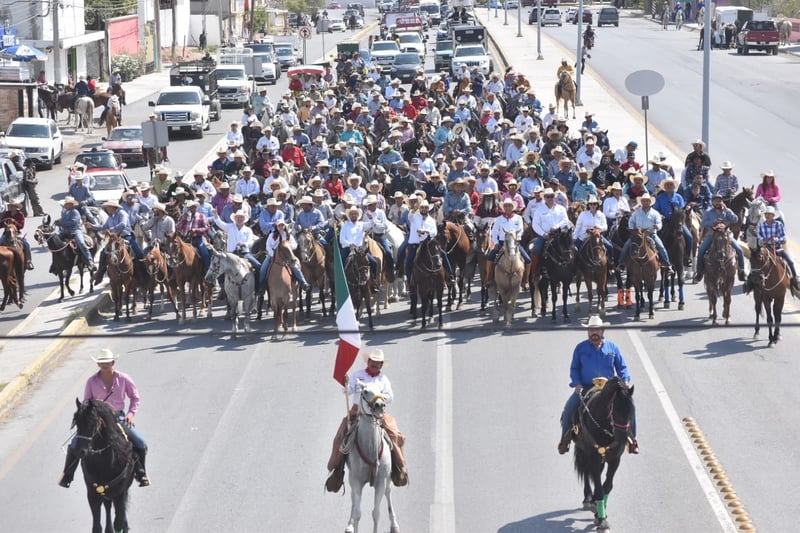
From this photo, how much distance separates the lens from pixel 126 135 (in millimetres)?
47844

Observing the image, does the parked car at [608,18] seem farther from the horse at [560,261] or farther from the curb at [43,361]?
the horse at [560,261]

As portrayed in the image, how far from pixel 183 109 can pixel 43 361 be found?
31.7 metres

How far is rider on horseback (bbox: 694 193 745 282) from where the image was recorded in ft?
82.9

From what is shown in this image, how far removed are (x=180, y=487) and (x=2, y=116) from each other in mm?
39858

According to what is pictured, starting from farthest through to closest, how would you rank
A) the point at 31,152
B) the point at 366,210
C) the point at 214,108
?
the point at 214,108, the point at 31,152, the point at 366,210

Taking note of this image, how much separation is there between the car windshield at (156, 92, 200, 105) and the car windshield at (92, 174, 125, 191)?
15.7 metres

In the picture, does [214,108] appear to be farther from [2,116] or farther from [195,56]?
[195,56]

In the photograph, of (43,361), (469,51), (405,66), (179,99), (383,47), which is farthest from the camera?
(383,47)

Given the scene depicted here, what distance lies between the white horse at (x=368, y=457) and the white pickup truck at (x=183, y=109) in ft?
129

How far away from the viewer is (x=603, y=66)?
74.2 meters

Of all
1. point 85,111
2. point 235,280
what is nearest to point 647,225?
point 235,280

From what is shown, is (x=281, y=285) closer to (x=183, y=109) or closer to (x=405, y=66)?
(x=183, y=109)

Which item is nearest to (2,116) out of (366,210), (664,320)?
(366,210)

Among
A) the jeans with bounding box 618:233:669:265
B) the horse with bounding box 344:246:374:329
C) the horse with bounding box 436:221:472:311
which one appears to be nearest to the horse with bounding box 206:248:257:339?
the horse with bounding box 344:246:374:329
